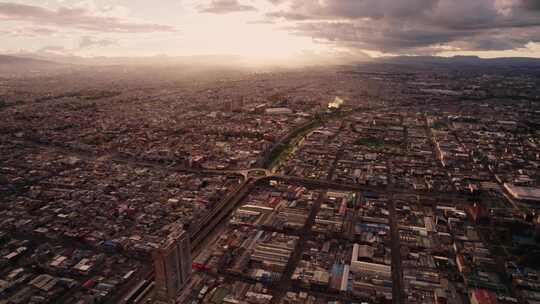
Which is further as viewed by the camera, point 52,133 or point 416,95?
point 416,95

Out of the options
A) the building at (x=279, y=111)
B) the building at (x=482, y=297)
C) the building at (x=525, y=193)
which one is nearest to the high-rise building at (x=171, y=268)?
the building at (x=482, y=297)

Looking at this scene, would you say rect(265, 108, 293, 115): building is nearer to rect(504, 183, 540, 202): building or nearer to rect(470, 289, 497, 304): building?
rect(504, 183, 540, 202): building

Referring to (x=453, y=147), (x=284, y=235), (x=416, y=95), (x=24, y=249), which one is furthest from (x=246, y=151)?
(x=416, y=95)

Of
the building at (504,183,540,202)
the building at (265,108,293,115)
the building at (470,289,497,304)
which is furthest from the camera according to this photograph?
the building at (265,108,293,115)

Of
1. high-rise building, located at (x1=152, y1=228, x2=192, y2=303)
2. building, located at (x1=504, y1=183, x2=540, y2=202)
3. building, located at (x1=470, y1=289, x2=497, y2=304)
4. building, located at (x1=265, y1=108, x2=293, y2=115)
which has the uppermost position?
building, located at (x1=265, y1=108, x2=293, y2=115)

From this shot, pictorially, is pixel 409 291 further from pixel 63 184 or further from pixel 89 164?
pixel 89 164

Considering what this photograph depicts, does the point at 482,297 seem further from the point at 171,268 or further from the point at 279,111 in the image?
the point at 279,111

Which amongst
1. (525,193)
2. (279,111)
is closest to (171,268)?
(525,193)

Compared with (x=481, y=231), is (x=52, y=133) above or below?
above

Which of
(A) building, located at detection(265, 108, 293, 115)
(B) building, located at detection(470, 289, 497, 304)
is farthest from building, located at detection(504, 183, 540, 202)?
(A) building, located at detection(265, 108, 293, 115)
